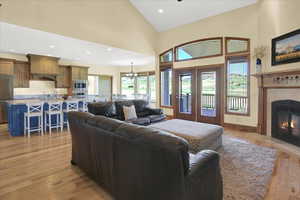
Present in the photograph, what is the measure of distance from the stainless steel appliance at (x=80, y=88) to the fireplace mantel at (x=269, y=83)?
289 inches

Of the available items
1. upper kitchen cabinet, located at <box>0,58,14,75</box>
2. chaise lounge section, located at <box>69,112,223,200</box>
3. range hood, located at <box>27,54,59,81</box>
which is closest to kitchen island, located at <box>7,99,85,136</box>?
upper kitchen cabinet, located at <box>0,58,14,75</box>

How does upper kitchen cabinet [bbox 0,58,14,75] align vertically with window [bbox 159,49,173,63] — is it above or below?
below

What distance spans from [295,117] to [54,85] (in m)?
8.70

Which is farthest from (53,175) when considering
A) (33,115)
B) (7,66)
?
(7,66)

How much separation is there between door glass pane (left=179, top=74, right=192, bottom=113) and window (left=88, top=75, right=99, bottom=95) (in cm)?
530

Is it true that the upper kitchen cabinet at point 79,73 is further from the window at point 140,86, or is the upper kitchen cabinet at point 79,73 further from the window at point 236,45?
the window at point 236,45

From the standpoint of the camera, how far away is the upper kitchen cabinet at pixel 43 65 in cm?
665

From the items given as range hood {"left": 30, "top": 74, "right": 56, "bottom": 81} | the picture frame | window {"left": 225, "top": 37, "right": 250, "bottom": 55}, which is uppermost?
window {"left": 225, "top": 37, "right": 250, "bottom": 55}

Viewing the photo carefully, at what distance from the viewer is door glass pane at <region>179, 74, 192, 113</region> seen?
21.1ft

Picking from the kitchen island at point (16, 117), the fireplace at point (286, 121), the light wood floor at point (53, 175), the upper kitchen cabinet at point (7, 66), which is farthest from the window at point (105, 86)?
the fireplace at point (286, 121)

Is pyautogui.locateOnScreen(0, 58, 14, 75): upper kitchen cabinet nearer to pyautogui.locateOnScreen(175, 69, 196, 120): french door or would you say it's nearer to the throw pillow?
the throw pillow

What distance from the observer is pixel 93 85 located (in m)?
9.61

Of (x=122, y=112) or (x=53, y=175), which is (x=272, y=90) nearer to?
(x=122, y=112)

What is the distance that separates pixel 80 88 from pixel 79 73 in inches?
29.0
